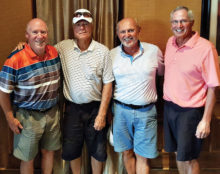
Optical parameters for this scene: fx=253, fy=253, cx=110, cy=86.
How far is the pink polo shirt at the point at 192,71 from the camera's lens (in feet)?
5.59

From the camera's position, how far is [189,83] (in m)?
1.80

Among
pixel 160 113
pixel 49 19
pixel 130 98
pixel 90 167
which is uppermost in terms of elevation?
pixel 49 19

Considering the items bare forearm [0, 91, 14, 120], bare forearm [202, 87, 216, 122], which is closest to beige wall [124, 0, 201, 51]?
bare forearm [202, 87, 216, 122]

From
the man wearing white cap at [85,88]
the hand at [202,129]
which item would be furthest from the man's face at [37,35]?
the hand at [202,129]

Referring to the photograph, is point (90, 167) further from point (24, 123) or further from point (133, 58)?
point (133, 58)

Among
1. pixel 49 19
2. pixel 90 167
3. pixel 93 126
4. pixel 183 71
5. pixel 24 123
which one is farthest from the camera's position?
pixel 90 167

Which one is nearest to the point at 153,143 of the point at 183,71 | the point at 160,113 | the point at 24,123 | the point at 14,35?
the point at 160,113

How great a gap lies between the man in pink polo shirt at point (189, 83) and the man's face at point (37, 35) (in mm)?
944

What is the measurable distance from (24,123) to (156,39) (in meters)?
1.33

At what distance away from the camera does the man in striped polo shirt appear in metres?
1.82

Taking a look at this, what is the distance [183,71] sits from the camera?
1794mm

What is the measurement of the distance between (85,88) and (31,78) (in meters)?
0.41

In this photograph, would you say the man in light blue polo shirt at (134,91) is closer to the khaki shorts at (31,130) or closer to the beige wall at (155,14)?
the beige wall at (155,14)

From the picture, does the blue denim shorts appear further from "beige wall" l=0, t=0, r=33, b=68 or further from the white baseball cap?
"beige wall" l=0, t=0, r=33, b=68
